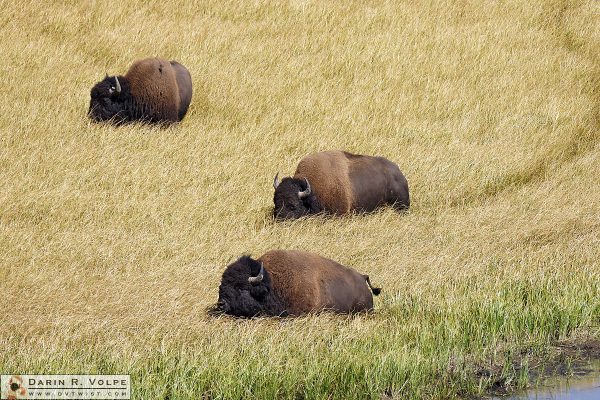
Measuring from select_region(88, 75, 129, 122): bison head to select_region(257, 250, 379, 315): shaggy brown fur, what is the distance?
25.4ft

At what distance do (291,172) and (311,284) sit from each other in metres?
5.90

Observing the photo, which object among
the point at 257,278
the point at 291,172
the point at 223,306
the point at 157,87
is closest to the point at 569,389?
the point at 257,278

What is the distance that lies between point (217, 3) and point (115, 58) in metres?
3.68

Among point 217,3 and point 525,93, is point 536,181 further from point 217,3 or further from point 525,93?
point 217,3

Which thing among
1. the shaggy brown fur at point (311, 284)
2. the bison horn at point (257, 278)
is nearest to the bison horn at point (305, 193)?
the shaggy brown fur at point (311, 284)

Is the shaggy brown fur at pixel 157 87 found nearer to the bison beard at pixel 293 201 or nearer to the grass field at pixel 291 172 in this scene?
the grass field at pixel 291 172

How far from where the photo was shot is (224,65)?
63.3ft

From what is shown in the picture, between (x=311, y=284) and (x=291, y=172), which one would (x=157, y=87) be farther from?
(x=311, y=284)

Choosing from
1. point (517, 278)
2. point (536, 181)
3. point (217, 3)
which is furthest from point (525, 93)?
point (517, 278)

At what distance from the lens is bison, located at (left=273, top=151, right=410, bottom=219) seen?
39.7 ft

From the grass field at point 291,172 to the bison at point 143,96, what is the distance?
34 cm

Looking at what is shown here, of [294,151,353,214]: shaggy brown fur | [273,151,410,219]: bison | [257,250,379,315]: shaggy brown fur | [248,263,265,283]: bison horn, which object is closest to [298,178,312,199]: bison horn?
[273,151,410,219]: bison

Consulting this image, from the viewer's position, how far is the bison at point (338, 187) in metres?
12.1

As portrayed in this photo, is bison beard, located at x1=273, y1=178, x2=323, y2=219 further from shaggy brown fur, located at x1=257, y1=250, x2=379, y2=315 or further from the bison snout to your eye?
the bison snout
